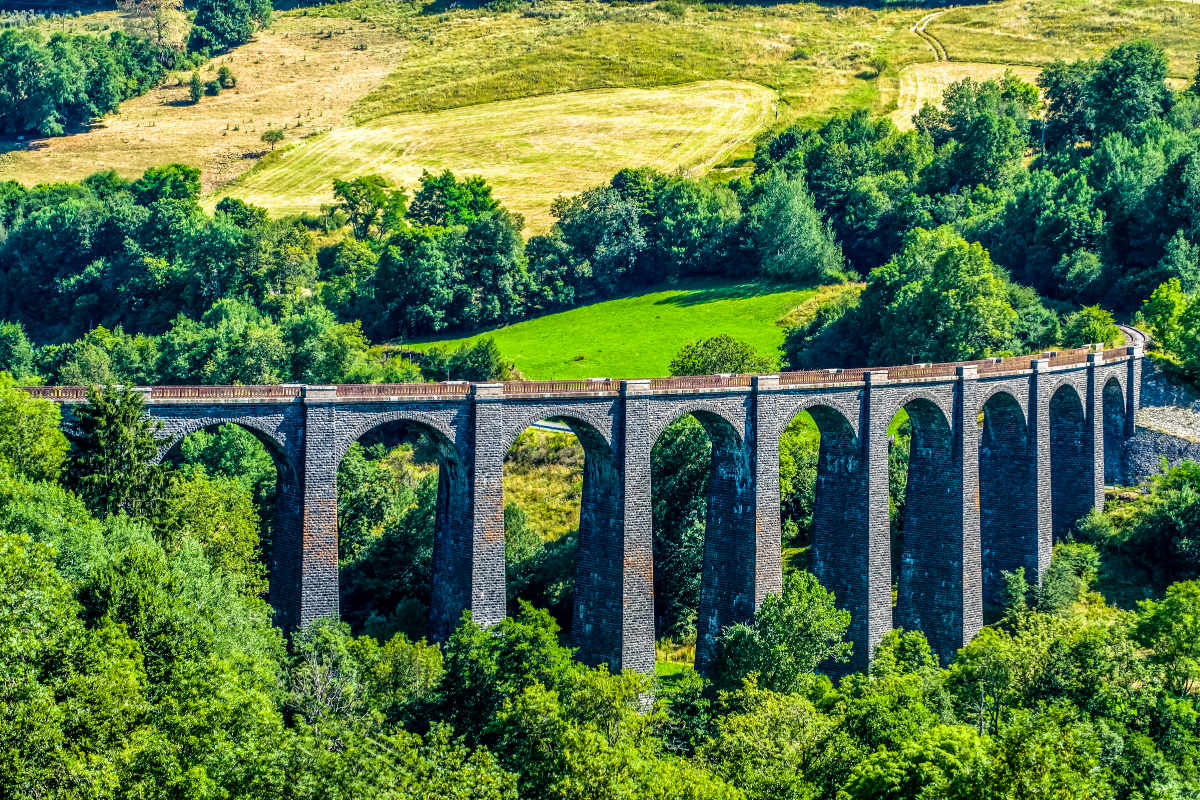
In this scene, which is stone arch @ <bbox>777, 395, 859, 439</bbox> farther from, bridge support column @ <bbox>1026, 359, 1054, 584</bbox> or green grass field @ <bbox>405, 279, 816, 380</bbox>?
green grass field @ <bbox>405, 279, 816, 380</bbox>

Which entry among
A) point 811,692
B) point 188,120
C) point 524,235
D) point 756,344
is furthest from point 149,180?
point 811,692

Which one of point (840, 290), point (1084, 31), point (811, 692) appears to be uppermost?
point (1084, 31)

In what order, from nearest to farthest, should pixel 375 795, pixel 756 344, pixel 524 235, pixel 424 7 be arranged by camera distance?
1. pixel 375 795
2. pixel 756 344
3. pixel 524 235
4. pixel 424 7

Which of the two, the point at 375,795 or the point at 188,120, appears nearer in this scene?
the point at 375,795

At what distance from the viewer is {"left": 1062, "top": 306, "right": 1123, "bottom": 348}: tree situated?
91.8 meters

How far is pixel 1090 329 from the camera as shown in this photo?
9225 cm

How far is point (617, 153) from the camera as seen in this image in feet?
487

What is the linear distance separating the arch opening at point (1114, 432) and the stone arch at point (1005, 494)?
1614cm

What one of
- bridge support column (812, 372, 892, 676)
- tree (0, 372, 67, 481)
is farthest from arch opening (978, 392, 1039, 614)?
tree (0, 372, 67, 481)

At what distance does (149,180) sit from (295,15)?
5832 cm

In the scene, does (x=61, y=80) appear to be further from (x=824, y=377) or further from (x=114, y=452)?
(x=824, y=377)

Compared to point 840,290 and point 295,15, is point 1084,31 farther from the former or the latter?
point 295,15

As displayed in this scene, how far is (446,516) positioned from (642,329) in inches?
2147

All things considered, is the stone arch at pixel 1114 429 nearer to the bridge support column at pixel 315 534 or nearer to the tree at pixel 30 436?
the bridge support column at pixel 315 534
